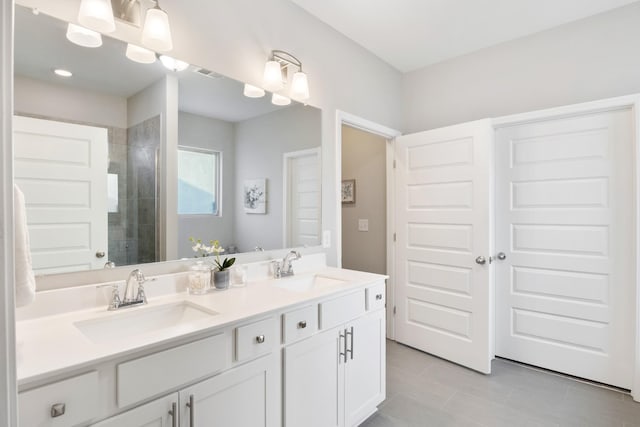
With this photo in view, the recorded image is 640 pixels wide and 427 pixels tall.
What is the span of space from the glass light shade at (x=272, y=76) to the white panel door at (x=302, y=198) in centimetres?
45

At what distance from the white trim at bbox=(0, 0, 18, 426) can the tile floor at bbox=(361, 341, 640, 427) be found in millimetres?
1846

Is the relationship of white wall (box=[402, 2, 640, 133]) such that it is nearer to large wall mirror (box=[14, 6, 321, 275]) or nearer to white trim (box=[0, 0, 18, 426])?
large wall mirror (box=[14, 6, 321, 275])

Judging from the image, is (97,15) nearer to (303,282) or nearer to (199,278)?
(199,278)

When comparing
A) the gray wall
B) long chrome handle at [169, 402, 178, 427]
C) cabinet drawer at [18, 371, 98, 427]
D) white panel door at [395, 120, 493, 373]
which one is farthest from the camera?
the gray wall

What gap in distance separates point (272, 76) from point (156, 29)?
701 mm

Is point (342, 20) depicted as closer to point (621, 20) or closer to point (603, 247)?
point (621, 20)

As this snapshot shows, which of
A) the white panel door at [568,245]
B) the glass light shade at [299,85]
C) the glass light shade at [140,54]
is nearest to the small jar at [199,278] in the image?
the glass light shade at [140,54]

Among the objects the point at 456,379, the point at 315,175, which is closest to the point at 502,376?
the point at 456,379

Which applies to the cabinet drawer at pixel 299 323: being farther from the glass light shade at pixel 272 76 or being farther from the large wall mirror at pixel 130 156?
the glass light shade at pixel 272 76

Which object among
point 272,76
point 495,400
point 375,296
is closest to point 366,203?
point 375,296

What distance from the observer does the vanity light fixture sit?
1405mm

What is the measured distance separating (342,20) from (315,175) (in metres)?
1.18

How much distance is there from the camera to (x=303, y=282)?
6.64 feet

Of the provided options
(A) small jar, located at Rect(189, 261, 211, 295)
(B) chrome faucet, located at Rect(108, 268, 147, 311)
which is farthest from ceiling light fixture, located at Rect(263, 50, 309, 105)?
(B) chrome faucet, located at Rect(108, 268, 147, 311)
